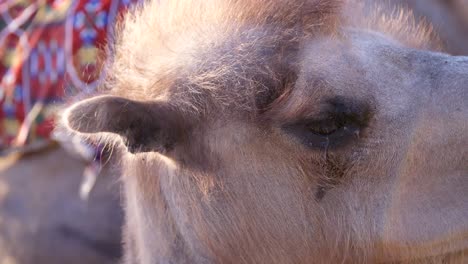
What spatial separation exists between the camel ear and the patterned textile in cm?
103

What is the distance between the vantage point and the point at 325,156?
68.7 inches

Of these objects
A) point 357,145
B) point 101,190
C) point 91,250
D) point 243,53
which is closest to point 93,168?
point 101,190

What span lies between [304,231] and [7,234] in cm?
206

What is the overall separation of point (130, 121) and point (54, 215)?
1796 millimetres

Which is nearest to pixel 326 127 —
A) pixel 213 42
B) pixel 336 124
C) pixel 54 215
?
pixel 336 124

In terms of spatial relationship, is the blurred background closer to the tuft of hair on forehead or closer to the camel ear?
the tuft of hair on forehead

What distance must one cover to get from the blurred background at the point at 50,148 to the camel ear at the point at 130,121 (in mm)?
1256

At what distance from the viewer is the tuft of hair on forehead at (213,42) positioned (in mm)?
1823

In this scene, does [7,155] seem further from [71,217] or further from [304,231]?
[304,231]

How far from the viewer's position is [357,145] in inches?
68.7

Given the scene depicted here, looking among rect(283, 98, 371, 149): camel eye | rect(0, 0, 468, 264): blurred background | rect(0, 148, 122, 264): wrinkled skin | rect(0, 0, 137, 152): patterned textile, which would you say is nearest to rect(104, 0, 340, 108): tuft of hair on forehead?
rect(283, 98, 371, 149): camel eye

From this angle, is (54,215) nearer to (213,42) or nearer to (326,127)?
(213,42)

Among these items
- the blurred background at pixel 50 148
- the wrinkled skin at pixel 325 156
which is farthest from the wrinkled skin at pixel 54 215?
the wrinkled skin at pixel 325 156

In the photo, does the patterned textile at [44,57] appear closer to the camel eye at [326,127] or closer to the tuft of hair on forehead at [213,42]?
the tuft of hair on forehead at [213,42]
